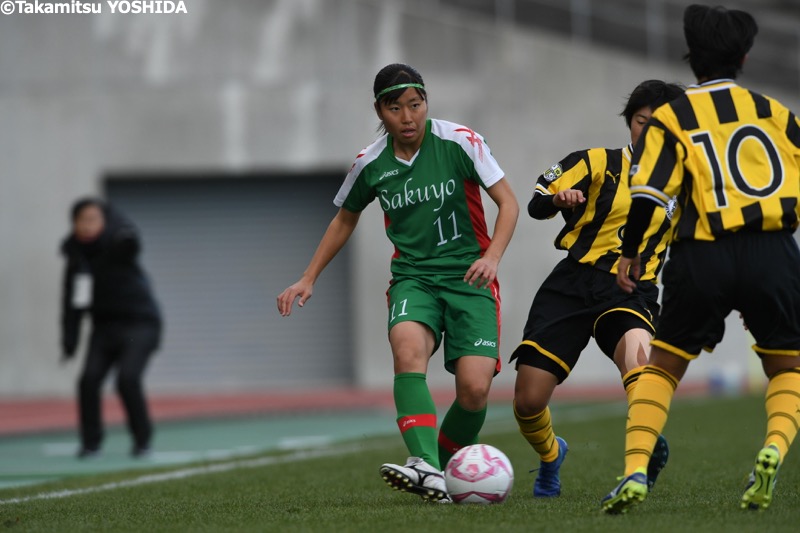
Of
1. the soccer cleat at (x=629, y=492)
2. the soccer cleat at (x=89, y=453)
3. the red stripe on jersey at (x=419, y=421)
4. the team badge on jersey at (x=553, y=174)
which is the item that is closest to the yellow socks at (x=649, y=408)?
the soccer cleat at (x=629, y=492)

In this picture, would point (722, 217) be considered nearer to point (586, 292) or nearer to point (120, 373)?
point (586, 292)

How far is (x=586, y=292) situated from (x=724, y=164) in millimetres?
1463

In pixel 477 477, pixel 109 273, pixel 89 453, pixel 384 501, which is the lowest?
pixel 89 453

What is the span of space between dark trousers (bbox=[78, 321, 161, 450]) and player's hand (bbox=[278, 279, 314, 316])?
5.03 metres

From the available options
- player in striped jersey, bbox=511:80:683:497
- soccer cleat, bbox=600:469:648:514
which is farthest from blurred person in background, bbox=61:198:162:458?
soccer cleat, bbox=600:469:648:514

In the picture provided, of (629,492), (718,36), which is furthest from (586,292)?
(718,36)

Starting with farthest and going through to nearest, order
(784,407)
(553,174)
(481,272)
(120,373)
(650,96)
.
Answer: (120,373) → (553,174) → (650,96) → (481,272) → (784,407)

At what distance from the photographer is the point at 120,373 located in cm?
1130

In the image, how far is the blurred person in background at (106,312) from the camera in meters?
11.3

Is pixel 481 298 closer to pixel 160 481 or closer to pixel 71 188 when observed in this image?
pixel 160 481

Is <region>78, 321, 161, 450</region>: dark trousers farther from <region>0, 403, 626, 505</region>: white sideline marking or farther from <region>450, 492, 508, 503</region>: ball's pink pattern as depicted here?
<region>450, 492, 508, 503</region>: ball's pink pattern

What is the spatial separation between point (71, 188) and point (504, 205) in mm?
16123

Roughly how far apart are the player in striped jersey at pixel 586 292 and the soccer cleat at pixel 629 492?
1134 millimetres

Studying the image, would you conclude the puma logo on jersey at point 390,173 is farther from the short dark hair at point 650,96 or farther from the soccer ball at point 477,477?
the soccer ball at point 477,477
